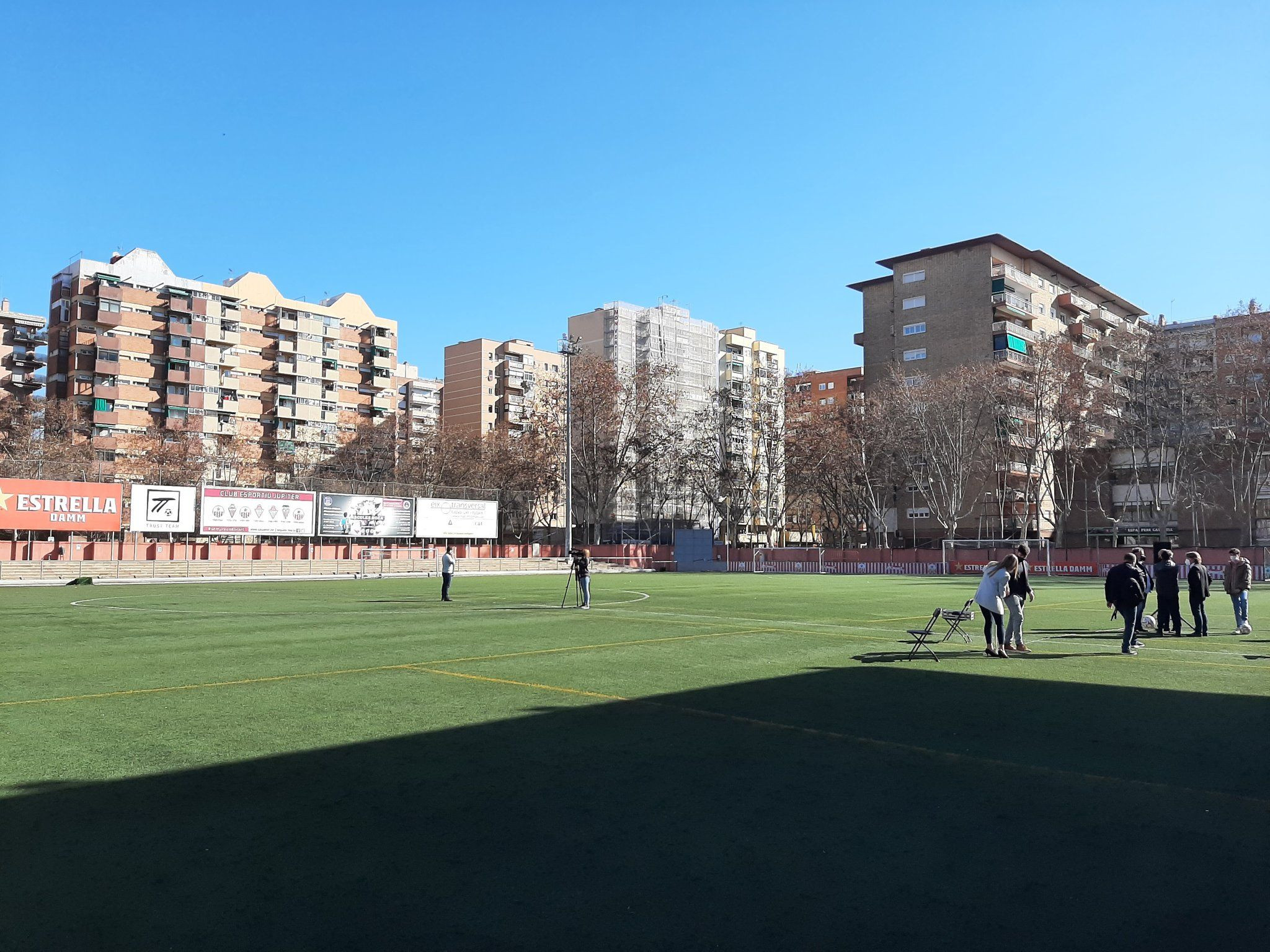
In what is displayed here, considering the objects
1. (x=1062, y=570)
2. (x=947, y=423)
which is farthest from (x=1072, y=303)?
(x=1062, y=570)

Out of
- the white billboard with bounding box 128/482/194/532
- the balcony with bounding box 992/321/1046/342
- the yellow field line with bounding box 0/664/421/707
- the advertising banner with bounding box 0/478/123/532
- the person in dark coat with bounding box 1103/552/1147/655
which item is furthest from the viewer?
the balcony with bounding box 992/321/1046/342

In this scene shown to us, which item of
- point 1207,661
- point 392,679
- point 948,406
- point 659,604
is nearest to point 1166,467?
point 948,406

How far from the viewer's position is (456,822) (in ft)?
21.6

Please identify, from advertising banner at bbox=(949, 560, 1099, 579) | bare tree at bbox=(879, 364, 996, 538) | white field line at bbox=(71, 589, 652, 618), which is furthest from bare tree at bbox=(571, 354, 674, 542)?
white field line at bbox=(71, 589, 652, 618)

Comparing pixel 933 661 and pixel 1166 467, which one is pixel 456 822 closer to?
pixel 933 661

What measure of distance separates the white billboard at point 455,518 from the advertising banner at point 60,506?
60.8ft

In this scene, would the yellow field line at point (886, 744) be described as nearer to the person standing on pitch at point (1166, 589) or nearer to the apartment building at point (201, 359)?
the person standing on pitch at point (1166, 589)

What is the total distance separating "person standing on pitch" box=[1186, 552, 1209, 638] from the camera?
1939 centimetres

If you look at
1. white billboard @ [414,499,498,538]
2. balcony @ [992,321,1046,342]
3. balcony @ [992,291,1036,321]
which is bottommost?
white billboard @ [414,499,498,538]

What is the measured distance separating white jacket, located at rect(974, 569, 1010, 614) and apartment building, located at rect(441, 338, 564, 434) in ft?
408

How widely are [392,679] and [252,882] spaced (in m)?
7.71

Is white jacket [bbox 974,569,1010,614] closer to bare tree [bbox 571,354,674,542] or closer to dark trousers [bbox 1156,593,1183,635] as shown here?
dark trousers [bbox 1156,593,1183,635]

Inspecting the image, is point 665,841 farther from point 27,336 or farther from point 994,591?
point 27,336

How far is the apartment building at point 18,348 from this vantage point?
106625 millimetres
